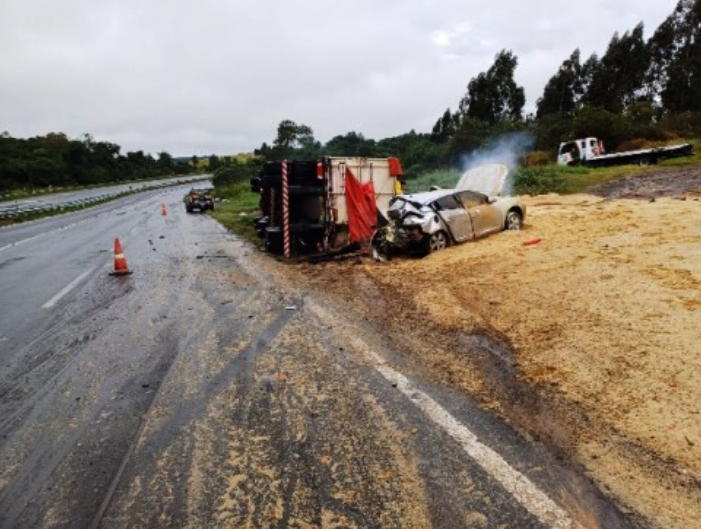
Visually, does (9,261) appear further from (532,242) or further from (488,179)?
(488,179)

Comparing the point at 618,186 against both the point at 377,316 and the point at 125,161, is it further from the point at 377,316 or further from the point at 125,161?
the point at 125,161

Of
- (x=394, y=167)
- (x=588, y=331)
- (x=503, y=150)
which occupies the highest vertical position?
(x=503, y=150)

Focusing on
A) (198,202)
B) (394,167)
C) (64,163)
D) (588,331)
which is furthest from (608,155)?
(64,163)

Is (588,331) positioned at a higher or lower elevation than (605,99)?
lower

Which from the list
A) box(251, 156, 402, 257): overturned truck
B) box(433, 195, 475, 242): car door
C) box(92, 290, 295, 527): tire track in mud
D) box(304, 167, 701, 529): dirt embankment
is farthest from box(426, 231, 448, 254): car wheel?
box(92, 290, 295, 527): tire track in mud

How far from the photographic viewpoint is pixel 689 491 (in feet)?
10.8

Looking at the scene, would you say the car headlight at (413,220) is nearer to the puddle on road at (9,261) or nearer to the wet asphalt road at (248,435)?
the wet asphalt road at (248,435)

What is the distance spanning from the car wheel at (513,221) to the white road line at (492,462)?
33.2 feet

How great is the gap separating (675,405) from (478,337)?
2509 mm

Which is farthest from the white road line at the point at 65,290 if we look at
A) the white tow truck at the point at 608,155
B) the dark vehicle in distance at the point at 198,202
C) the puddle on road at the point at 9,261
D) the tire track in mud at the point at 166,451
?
the white tow truck at the point at 608,155

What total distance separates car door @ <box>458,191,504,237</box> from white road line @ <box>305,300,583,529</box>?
8.79m

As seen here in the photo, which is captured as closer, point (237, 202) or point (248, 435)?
point (248, 435)

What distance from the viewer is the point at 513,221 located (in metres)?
14.7

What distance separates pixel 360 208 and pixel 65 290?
7.78 m
